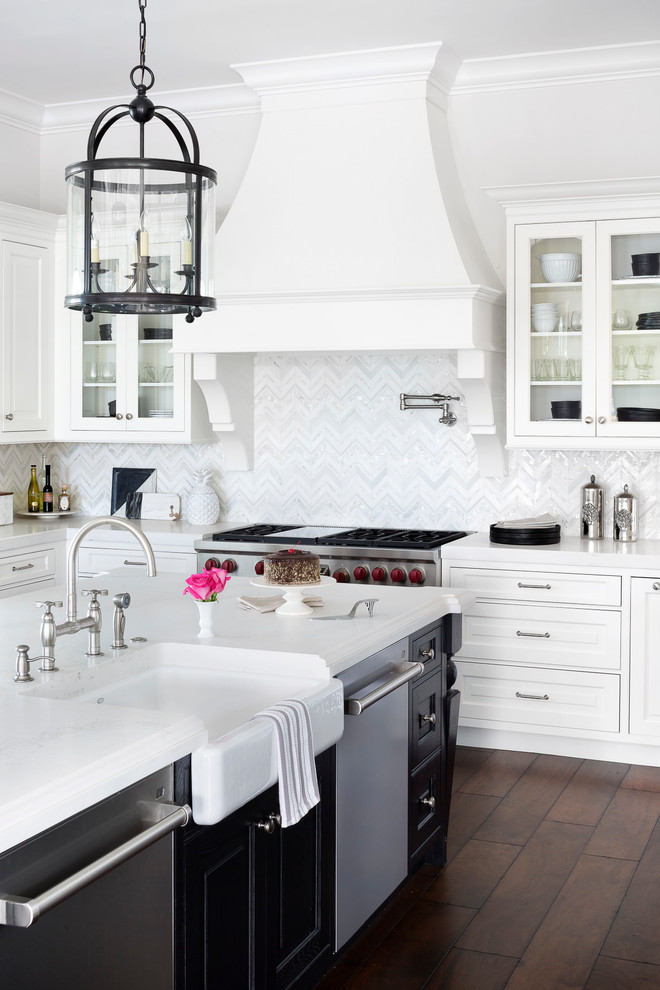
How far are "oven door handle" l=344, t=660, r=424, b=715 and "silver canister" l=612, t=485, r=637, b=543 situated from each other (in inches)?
81.8

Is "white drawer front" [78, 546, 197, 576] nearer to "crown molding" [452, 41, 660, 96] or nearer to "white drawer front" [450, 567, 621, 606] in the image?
"white drawer front" [450, 567, 621, 606]

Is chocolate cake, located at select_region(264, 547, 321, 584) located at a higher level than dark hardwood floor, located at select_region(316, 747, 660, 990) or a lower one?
higher

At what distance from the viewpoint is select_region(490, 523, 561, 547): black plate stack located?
4809mm

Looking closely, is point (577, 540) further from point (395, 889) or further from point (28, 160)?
point (28, 160)

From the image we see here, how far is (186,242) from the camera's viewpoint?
2514 millimetres

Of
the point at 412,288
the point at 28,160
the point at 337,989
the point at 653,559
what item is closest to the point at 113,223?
the point at 337,989

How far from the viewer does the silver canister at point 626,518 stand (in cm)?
493

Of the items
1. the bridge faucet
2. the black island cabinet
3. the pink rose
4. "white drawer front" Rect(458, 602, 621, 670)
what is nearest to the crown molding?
"white drawer front" Rect(458, 602, 621, 670)

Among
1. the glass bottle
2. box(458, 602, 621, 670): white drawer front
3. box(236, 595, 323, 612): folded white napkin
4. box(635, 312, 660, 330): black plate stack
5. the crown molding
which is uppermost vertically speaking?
the crown molding

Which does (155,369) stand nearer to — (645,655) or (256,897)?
(645,655)

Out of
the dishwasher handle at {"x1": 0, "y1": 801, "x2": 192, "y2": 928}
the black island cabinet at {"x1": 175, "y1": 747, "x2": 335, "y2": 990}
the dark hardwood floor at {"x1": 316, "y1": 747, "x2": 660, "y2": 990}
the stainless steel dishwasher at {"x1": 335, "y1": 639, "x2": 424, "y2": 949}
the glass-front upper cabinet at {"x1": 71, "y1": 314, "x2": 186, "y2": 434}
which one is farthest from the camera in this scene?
the glass-front upper cabinet at {"x1": 71, "y1": 314, "x2": 186, "y2": 434}

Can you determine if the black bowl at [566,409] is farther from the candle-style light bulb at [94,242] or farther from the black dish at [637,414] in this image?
the candle-style light bulb at [94,242]

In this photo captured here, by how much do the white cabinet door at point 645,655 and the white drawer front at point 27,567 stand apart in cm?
289

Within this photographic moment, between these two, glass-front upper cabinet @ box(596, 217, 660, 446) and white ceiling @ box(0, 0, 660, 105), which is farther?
glass-front upper cabinet @ box(596, 217, 660, 446)
